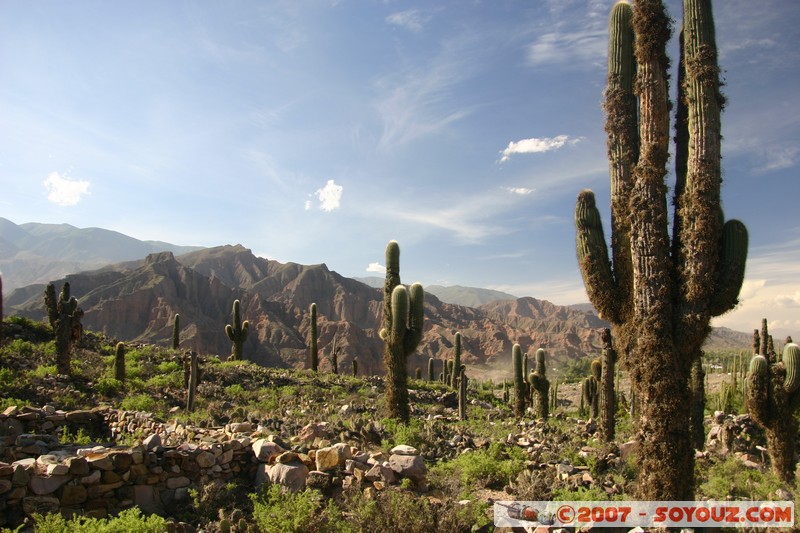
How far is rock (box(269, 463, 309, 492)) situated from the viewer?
22.0 ft

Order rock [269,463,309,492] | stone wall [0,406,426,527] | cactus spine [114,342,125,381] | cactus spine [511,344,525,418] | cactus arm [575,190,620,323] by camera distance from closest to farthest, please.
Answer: stone wall [0,406,426,527]
rock [269,463,309,492]
cactus arm [575,190,620,323]
cactus spine [114,342,125,381]
cactus spine [511,344,525,418]

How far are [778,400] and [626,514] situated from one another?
8.87 metres

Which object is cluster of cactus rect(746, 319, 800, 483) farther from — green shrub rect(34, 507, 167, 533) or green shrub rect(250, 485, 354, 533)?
green shrub rect(34, 507, 167, 533)

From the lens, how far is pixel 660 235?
7156 millimetres

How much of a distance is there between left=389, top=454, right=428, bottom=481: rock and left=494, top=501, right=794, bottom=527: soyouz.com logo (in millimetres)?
1314

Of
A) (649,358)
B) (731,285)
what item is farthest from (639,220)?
(649,358)

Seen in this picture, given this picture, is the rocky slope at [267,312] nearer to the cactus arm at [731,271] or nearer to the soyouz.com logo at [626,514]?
the soyouz.com logo at [626,514]

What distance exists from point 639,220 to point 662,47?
2.79 m

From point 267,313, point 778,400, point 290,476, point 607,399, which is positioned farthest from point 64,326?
point 267,313

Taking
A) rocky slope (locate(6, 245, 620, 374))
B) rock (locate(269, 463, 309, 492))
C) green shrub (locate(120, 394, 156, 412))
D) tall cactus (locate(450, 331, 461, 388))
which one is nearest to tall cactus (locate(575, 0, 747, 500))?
rock (locate(269, 463, 309, 492))

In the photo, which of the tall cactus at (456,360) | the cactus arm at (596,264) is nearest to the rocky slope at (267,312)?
the tall cactus at (456,360)

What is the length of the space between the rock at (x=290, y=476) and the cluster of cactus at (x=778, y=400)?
11.7 m

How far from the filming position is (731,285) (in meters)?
6.86

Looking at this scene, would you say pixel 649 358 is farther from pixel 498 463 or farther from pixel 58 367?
pixel 58 367
